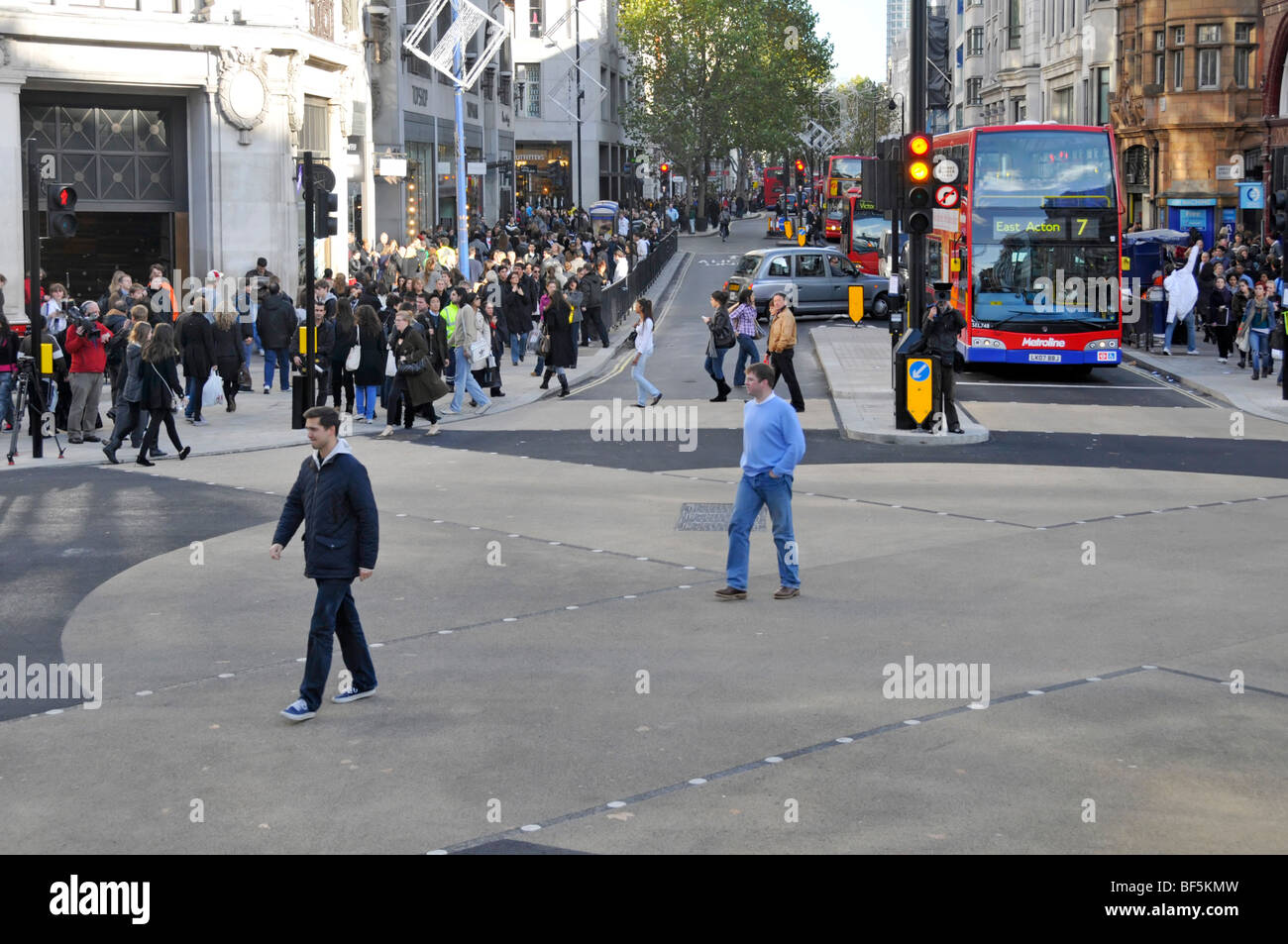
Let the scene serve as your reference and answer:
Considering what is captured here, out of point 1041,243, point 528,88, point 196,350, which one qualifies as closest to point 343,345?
point 196,350

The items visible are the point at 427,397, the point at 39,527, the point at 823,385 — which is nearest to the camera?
the point at 39,527

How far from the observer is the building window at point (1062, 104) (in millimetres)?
60562

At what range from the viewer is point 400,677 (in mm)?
9828

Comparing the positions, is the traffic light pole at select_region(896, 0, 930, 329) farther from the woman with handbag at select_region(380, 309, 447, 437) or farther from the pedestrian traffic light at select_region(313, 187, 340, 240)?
the pedestrian traffic light at select_region(313, 187, 340, 240)

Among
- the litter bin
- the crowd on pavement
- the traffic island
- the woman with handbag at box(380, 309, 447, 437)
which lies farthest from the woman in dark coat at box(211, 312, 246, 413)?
the litter bin

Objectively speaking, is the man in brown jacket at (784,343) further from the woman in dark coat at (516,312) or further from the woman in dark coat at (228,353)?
the woman in dark coat at (516,312)

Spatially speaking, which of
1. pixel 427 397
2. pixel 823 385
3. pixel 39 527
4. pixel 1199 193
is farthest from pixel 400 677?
pixel 1199 193

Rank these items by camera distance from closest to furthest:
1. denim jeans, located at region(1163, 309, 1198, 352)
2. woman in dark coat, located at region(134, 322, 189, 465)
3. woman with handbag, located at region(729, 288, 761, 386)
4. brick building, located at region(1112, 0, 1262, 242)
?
woman in dark coat, located at region(134, 322, 189, 465)
woman with handbag, located at region(729, 288, 761, 386)
denim jeans, located at region(1163, 309, 1198, 352)
brick building, located at region(1112, 0, 1262, 242)

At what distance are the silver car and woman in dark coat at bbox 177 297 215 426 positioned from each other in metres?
18.8

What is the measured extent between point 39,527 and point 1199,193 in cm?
3853

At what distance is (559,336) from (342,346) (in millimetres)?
3813

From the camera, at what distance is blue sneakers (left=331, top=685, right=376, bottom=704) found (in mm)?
9312
